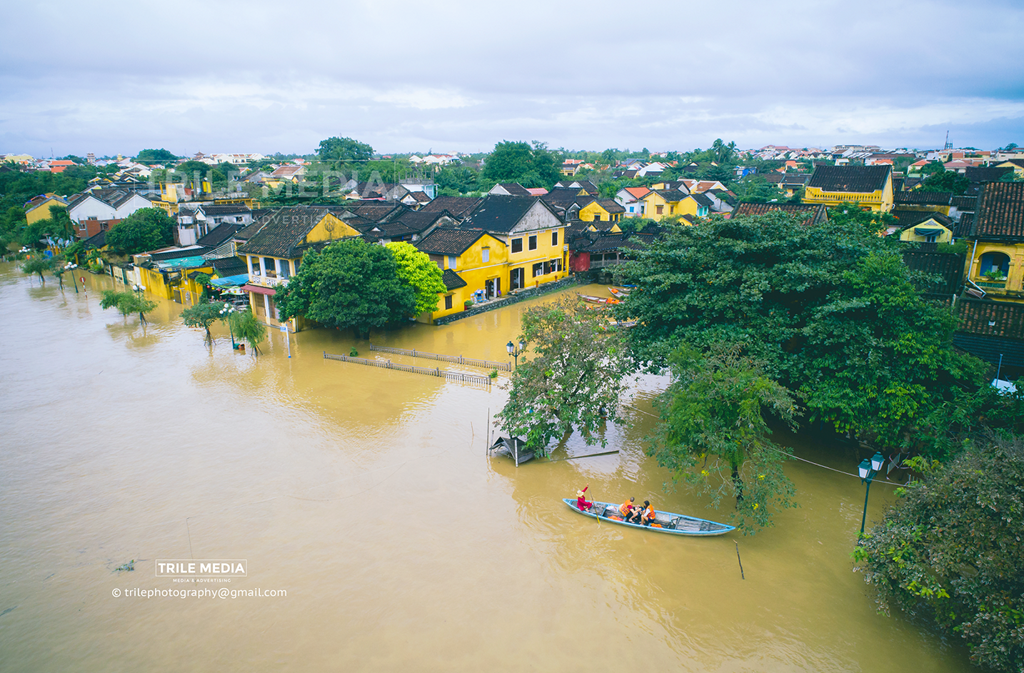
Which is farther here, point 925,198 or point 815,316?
point 925,198

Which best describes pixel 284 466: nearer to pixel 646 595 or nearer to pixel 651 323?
pixel 646 595

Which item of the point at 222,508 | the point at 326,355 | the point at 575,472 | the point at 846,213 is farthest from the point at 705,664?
the point at 846,213

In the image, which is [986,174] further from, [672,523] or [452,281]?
[672,523]

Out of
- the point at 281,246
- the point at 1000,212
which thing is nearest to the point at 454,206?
the point at 281,246

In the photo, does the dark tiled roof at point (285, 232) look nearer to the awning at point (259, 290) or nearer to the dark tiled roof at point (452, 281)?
the awning at point (259, 290)

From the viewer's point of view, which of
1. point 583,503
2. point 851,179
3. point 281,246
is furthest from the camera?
point 851,179

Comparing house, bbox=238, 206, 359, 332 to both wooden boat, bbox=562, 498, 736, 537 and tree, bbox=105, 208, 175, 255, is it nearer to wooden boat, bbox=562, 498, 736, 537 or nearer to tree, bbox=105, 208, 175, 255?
tree, bbox=105, 208, 175, 255

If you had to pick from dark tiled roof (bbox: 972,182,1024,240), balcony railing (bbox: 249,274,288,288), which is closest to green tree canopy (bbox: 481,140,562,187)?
balcony railing (bbox: 249,274,288,288)
